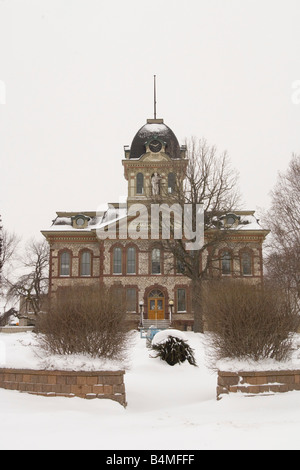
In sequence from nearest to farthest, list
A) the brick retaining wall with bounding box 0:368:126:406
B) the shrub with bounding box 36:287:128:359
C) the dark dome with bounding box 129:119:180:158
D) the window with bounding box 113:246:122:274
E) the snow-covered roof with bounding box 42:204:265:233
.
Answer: the brick retaining wall with bounding box 0:368:126:406
the shrub with bounding box 36:287:128:359
the window with bounding box 113:246:122:274
the snow-covered roof with bounding box 42:204:265:233
the dark dome with bounding box 129:119:180:158

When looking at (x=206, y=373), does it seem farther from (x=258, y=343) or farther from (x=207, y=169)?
(x=207, y=169)

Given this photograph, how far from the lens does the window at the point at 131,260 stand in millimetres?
38438

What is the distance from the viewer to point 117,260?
38.5 metres

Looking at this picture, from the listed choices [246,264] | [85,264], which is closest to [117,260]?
[85,264]

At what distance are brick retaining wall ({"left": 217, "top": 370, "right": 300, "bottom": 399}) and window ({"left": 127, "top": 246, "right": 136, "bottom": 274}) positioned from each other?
2929cm

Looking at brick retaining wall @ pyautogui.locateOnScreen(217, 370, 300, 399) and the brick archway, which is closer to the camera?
brick retaining wall @ pyautogui.locateOnScreen(217, 370, 300, 399)

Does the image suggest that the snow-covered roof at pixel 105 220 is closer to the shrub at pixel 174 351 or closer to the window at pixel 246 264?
the window at pixel 246 264

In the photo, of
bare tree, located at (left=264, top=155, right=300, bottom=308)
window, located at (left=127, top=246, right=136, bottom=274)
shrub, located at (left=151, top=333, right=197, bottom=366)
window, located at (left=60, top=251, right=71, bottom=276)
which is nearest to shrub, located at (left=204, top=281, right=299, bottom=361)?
shrub, located at (left=151, top=333, right=197, bottom=366)

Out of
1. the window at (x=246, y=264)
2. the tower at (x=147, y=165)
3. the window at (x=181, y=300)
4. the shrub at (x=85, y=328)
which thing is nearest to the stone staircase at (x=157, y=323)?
the window at (x=181, y=300)

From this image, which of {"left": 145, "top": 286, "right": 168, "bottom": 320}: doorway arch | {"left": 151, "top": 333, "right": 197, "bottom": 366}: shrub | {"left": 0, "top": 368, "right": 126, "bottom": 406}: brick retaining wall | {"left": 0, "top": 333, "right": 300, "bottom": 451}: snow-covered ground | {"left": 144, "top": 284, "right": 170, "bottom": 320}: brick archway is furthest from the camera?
{"left": 145, "top": 286, "right": 168, "bottom": 320}: doorway arch

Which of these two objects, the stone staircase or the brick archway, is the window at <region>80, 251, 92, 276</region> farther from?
the stone staircase

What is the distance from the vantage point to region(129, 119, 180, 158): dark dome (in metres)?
43.8

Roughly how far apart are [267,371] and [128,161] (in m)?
35.0

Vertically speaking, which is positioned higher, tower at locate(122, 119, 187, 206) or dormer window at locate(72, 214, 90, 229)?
tower at locate(122, 119, 187, 206)
